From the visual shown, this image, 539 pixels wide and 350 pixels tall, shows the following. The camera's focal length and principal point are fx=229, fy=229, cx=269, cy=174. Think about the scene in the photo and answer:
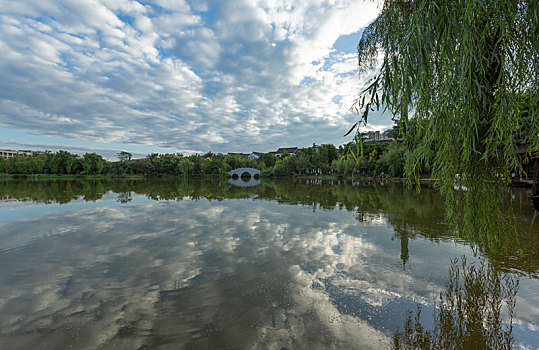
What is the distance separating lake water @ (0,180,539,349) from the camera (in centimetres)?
285

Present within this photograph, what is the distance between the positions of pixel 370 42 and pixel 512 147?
12.7 feet

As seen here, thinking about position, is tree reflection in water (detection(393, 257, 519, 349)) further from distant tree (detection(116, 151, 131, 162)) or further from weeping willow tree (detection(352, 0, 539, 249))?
distant tree (detection(116, 151, 131, 162))

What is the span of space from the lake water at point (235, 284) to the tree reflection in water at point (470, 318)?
69mm

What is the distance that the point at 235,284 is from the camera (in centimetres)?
411

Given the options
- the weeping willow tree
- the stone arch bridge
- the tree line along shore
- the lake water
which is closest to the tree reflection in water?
the lake water

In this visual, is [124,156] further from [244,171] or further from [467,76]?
[467,76]

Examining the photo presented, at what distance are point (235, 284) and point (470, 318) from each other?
3469 millimetres

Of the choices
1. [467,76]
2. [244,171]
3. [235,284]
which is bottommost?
[235,284]

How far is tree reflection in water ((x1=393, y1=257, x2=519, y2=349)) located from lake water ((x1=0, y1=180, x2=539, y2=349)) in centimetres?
7

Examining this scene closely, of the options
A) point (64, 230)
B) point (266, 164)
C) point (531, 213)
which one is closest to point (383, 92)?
point (64, 230)

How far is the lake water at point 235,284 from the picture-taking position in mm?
2848

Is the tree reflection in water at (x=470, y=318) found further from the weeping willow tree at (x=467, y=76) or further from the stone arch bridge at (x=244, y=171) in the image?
the stone arch bridge at (x=244, y=171)

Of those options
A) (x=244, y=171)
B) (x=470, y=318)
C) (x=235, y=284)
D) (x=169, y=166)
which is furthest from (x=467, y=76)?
(x=244, y=171)

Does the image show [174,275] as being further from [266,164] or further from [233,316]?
[266,164]
